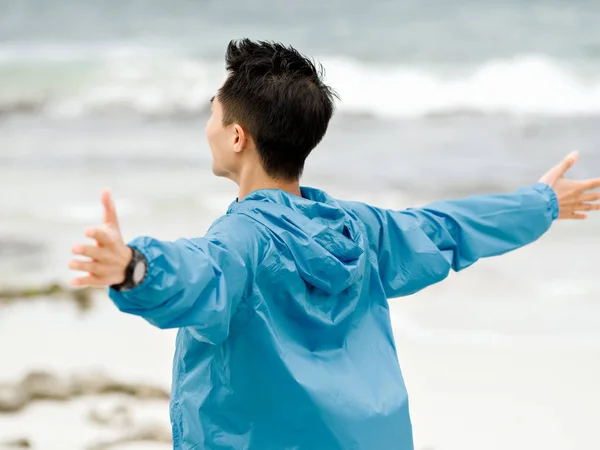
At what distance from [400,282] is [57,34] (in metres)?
4.58

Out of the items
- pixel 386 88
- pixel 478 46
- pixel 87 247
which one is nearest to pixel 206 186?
pixel 386 88

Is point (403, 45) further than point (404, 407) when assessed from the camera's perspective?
Yes

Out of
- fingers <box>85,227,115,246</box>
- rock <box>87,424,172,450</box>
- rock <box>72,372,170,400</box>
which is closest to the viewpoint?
fingers <box>85,227,115,246</box>

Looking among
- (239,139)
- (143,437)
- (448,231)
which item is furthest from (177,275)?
(143,437)

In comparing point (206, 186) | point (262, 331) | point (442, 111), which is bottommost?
point (262, 331)

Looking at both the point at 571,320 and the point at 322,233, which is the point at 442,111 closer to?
the point at 571,320

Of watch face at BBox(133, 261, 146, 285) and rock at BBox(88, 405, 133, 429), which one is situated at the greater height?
rock at BBox(88, 405, 133, 429)

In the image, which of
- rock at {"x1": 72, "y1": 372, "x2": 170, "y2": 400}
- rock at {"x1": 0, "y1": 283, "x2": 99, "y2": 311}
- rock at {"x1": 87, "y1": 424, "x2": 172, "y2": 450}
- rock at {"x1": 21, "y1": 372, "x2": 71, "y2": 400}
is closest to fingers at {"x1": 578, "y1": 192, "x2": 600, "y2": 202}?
rock at {"x1": 87, "y1": 424, "x2": 172, "y2": 450}

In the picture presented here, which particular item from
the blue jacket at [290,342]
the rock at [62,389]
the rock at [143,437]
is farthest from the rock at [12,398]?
the blue jacket at [290,342]

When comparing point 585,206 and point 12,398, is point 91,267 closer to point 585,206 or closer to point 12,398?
point 585,206

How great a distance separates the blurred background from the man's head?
1528 mm

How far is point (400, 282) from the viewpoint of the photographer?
1371 millimetres

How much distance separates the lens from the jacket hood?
116cm

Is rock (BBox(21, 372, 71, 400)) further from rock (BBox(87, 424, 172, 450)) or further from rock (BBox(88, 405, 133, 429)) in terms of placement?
rock (BBox(87, 424, 172, 450))
